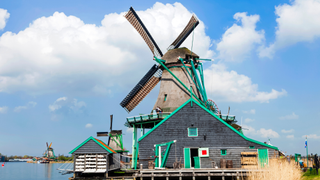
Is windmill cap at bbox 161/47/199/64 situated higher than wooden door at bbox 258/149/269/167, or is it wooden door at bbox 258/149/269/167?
windmill cap at bbox 161/47/199/64

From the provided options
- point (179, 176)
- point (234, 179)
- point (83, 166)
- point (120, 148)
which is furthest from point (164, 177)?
point (120, 148)

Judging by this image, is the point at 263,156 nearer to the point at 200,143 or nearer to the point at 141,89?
the point at 200,143

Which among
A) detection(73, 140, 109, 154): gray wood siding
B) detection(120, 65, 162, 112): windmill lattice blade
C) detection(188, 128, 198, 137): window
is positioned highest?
detection(120, 65, 162, 112): windmill lattice blade

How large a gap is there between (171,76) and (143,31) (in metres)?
8.43

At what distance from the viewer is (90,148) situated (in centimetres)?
2425

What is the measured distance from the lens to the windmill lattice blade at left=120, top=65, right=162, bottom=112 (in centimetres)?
3684

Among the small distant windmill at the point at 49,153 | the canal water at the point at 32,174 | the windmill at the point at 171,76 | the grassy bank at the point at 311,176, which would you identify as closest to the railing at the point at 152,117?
the windmill at the point at 171,76

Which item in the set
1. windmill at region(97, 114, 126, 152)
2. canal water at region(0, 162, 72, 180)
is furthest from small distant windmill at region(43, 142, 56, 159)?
windmill at region(97, 114, 126, 152)

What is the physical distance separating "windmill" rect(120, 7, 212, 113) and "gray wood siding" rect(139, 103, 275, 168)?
6.98 m

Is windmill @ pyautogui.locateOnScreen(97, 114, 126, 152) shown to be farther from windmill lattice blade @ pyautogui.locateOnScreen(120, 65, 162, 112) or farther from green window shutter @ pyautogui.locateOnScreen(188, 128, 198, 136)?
green window shutter @ pyautogui.locateOnScreen(188, 128, 198, 136)

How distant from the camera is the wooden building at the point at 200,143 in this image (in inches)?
969

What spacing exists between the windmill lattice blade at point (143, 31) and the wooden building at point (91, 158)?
17.7m

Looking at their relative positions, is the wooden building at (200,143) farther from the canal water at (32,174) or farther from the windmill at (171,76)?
the canal water at (32,174)

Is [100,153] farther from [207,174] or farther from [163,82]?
[163,82]
